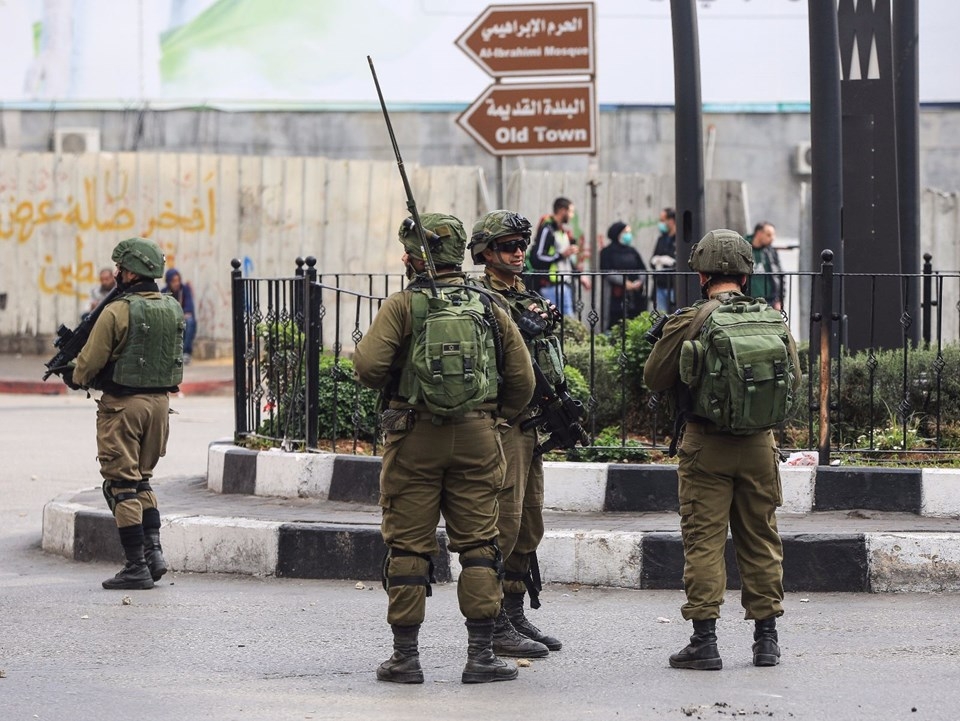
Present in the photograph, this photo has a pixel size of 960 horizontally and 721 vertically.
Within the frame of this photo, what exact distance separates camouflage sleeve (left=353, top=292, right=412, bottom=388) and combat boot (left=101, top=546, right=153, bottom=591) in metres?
2.37

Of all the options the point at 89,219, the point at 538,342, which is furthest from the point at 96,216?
the point at 538,342

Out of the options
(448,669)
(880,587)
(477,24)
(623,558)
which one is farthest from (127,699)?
(477,24)

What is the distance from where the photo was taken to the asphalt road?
4934 millimetres

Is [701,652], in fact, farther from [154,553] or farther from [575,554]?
[154,553]

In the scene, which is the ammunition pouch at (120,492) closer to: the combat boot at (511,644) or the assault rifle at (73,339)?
the assault rifle at (73,339)

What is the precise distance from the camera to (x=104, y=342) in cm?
704

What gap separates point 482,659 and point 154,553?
2481 millimetres

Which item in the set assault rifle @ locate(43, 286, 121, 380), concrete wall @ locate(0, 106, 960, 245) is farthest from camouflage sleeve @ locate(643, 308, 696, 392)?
concrete wall @ locate(0, 106, 960, 245)

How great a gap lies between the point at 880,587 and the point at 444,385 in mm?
2726

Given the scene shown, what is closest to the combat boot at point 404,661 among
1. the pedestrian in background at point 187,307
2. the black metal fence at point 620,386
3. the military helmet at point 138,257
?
the military helmet at point 138,257

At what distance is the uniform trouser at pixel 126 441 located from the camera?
7.17 metres

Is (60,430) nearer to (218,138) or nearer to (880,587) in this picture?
(880,587)

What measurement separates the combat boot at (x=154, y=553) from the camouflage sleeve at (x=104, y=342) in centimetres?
77

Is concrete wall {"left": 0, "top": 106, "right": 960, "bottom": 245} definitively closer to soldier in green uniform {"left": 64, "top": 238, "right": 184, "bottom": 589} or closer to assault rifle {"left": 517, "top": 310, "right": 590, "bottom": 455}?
soldier in green uniform {"left": 64, "top": 238, "right": 184, "bottom": 589}
